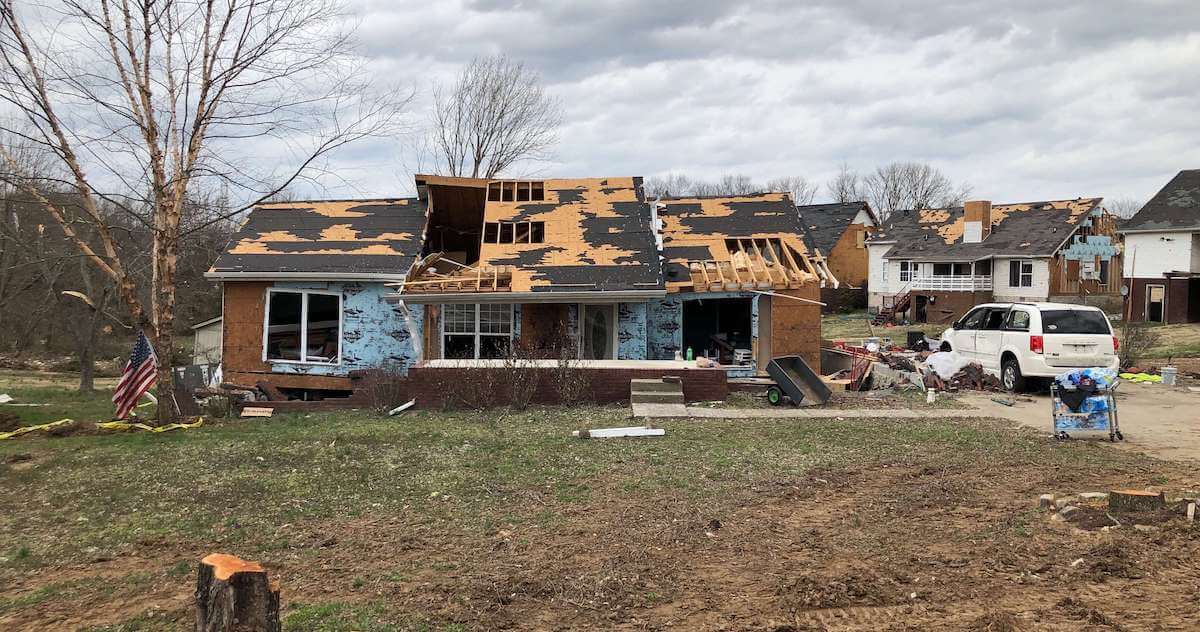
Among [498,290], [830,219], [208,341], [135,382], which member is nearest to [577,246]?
[498,290]

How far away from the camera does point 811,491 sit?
25.6 feet

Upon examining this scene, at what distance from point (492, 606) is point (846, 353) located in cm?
1620

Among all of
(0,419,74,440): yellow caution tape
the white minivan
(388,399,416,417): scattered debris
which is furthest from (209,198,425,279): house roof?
the white minivan

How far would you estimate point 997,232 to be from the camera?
150 ft

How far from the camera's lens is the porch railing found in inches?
1742

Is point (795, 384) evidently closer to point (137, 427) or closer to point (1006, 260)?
point (137, 427)

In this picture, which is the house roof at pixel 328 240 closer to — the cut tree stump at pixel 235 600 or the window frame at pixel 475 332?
the window frame at pixel 475 332

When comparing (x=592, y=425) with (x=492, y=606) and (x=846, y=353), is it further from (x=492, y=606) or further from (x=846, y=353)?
(x=846, y=353)

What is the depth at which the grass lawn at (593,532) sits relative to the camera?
498cm

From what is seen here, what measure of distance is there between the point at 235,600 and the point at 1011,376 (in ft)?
49.4

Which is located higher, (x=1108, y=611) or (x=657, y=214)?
(x=657, y=214)

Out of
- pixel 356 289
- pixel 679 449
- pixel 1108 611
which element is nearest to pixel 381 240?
pixel 356 289

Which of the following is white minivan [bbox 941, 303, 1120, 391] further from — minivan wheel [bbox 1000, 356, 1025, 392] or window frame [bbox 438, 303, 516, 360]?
window frame [bbox 438, 303, 516, 360]

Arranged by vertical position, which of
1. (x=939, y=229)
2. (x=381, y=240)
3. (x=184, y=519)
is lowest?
(x=184, y=519)
